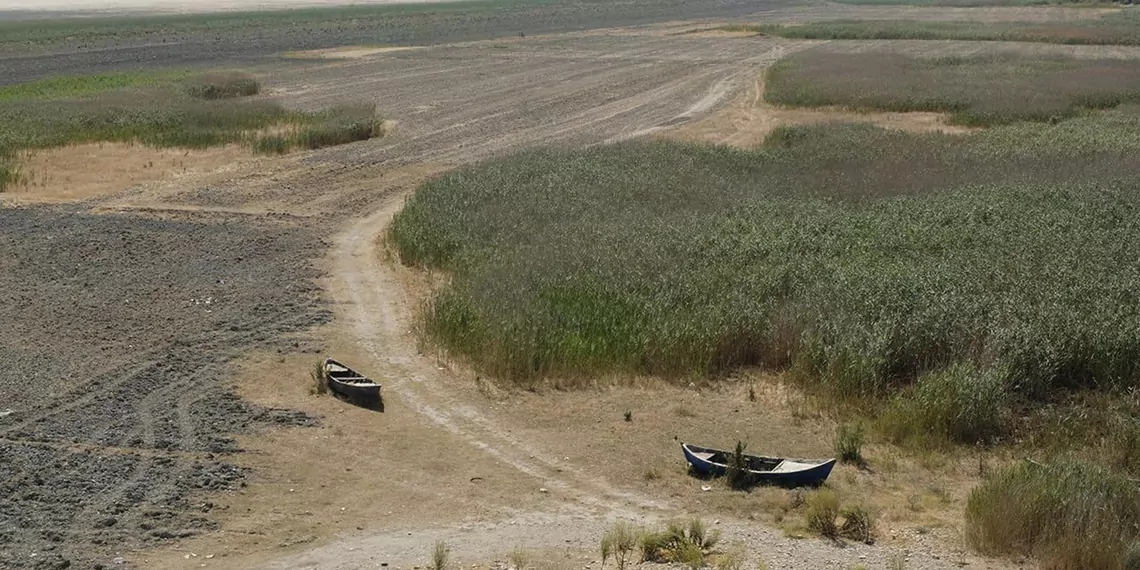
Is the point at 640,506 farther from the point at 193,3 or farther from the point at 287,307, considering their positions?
the point at 193,3

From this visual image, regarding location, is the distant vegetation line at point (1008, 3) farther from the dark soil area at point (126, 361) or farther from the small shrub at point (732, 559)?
the small shrub at point (732, 559)

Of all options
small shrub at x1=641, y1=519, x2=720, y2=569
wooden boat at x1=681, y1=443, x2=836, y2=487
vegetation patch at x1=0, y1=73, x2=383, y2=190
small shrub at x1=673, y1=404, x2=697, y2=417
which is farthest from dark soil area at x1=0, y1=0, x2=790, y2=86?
small shrub at x1=641, y1=519, x2=720, y2=569

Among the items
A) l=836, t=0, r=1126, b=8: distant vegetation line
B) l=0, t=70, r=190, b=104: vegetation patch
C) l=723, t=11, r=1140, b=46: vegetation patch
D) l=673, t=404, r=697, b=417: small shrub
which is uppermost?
l=836, t=0, r=1126, b=8: distant vegetation line

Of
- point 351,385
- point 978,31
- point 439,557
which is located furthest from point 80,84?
point 978,31

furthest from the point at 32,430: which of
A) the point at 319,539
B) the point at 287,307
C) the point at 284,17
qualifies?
the point at 284,17

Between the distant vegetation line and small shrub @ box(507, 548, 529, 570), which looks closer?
small shrub @ box(507, 548, 529, 570)

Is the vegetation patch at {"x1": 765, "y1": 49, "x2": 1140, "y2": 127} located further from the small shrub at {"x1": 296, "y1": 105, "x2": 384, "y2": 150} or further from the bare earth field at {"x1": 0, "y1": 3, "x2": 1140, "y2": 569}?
the bare earth field at {"x1": 0, "y1": 3, "x2": 1140, "y2": 569}
